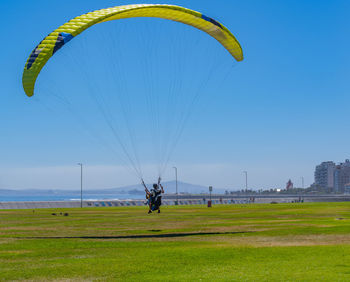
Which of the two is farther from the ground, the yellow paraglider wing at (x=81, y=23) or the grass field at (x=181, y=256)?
the yellow paraglider wing at (x=81, y=23)

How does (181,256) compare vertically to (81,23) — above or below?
below

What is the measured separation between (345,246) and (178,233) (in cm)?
951

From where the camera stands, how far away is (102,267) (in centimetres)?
1582

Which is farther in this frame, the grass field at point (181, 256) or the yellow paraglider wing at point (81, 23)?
the yellow paraglider wing at point (81, 23)

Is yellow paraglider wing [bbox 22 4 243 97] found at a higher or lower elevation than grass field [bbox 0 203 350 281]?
higher

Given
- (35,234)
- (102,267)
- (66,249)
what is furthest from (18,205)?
(102,267)

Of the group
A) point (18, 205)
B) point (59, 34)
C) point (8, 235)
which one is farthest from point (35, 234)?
point (18, 205)

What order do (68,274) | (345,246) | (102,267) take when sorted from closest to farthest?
(68,274) → (102,267) → (345,246)

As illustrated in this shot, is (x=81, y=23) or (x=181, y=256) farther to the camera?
(x=81, y=23)

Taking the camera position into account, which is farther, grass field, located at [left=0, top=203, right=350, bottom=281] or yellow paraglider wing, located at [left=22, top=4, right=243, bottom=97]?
yellow paraglider wing, located at [left=22, top=4, right=243, bottom=97]

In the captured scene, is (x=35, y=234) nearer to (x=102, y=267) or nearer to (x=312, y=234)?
(x=102, y=267)

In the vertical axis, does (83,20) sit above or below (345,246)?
above

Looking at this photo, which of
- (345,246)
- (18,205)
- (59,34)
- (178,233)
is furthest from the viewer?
(18,205)

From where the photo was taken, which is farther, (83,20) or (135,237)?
(135,237)
